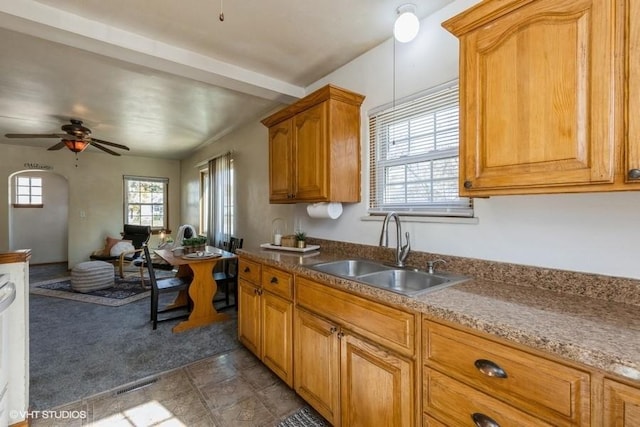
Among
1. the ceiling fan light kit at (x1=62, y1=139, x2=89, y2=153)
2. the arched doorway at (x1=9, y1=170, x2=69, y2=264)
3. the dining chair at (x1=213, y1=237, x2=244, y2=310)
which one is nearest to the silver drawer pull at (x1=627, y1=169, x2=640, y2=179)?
the dining chair at (x1=213, y1=237, x2=244, y2=310)

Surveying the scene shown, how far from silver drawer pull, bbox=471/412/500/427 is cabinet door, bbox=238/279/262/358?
159cm

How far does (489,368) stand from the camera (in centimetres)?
94

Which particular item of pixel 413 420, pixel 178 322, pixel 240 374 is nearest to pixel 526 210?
pixel 413 420

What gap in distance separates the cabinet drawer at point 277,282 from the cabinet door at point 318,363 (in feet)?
0.50

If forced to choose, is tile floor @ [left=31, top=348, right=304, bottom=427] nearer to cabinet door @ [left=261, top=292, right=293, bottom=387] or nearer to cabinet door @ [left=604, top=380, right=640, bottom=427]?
cabinet door @ [left=261, top=292, right=293, bottom=387]

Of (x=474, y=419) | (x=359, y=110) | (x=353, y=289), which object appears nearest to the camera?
(x=474, y=419)

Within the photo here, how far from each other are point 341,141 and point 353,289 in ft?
3.98

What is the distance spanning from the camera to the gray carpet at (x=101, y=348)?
6.91 feet

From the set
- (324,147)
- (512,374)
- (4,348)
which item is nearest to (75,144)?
(4,348)

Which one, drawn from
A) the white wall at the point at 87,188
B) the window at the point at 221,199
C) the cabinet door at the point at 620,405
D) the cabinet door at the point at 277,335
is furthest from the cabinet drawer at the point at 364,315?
the white wall at the point at 87,188

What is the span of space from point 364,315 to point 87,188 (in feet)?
23.0

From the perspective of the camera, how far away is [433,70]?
1.83 m

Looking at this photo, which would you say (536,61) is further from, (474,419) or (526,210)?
(474,419)

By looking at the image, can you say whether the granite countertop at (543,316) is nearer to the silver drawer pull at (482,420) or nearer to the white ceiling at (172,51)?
the silver drawer pull at (482,420)
